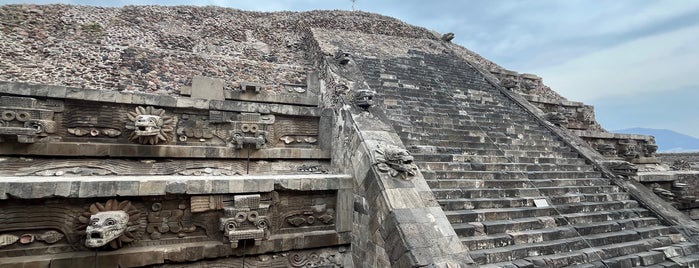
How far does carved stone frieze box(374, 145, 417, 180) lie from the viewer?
4.90 metres

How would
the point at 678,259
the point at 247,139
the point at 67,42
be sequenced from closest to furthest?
1. the point at 678,259
2. the point at 247,139
3. the point at 67,42

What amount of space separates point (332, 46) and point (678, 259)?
888cm

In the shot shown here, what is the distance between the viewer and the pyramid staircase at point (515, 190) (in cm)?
492

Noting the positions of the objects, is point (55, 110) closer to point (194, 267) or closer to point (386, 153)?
point (194, 267)

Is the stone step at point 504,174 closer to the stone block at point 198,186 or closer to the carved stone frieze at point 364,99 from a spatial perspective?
the carved stone frieze at point 364,99

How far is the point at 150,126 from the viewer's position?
17.6 ft

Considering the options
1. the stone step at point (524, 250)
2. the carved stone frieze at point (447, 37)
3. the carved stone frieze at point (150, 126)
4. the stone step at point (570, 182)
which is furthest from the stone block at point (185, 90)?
the carved stone frieze at point (447, 37)

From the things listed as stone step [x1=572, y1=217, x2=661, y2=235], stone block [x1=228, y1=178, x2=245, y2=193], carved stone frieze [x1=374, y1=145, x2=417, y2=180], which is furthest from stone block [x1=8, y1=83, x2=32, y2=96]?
stone step [x1=572, y1=217, x2=661, y2=235]

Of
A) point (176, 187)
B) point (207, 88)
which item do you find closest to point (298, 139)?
point (207, 88)

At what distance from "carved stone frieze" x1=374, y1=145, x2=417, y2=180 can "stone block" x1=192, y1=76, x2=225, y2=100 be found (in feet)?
13.1

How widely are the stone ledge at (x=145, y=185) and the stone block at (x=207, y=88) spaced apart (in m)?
2.77

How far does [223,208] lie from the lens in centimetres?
469

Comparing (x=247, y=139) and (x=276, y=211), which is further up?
(x=247, y=139)

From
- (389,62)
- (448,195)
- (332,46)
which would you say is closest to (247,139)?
(448,195)
